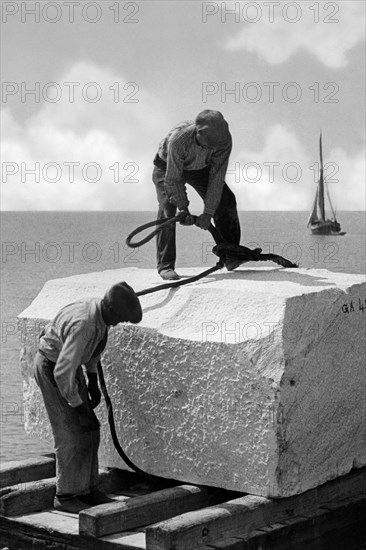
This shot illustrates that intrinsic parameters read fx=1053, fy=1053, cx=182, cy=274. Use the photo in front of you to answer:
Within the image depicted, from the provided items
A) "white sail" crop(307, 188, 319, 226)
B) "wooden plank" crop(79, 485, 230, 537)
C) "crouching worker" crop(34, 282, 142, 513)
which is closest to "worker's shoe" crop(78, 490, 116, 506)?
"crouching worker" crop(34, 282, 142, 513)

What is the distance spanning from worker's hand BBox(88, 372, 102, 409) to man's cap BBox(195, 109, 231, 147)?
70.0 inches

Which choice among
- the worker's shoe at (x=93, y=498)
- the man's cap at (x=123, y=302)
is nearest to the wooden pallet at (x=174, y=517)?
the worker's shoe at (x=93, y=498)

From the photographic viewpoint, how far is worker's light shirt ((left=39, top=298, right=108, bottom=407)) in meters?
5.94

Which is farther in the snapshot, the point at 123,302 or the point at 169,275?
the point at 169,275

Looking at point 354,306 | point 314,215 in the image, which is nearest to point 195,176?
point 354,306

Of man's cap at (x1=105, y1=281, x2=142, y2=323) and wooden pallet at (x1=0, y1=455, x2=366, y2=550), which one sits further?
man's cap at (x1=105, y1=281, x2=142, y2=323)

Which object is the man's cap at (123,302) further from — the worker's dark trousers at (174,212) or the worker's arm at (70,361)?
the worker's dark trousers at (174,212)

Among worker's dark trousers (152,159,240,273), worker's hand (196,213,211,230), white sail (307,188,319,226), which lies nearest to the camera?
worker's hand (196,213,211,230)

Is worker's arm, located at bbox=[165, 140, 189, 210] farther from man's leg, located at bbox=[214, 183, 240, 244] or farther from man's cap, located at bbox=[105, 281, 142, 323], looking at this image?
man's cap, located at bbox=[105, 281, 142, 323]

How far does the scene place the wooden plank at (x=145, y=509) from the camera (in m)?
5.80

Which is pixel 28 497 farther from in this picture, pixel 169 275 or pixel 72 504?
pixel 169 275

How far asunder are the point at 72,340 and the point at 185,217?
4.98 feet

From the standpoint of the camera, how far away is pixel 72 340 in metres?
5.95

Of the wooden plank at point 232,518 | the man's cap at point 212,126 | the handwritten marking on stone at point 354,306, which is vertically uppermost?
the man's cap at point 212,126
